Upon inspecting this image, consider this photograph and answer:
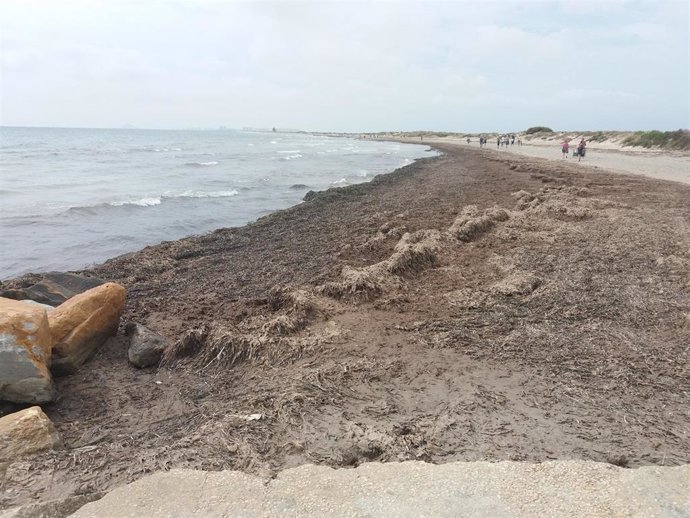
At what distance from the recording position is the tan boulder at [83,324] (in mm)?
4336

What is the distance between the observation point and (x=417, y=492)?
2.34 meters

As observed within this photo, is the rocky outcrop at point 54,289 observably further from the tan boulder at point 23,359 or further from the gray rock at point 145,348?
the tan boulder at point 23,359

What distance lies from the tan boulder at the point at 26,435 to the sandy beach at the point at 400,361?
17 cm

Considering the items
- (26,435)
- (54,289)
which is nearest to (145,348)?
(26,435)

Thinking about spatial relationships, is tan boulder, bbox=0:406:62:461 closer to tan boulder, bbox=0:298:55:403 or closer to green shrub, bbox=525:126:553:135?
tan boulder, bbox=0:298:55:403

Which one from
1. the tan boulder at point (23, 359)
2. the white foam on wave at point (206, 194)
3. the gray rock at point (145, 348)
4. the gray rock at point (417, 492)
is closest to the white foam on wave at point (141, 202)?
the white foam on wave at point (206, 194)

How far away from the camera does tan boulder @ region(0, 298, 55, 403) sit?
3.58 meters

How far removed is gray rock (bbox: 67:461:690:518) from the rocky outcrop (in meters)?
4.49

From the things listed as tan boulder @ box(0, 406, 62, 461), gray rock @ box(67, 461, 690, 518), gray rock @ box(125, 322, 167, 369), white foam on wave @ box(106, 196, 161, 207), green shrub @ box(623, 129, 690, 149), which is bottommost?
gray rock @ box(125, 322, 167, 369)

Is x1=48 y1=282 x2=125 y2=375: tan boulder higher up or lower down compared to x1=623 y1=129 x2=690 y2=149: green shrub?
lower down

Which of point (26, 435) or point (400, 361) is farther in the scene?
point (400, 361)

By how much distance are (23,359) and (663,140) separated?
44.3 m

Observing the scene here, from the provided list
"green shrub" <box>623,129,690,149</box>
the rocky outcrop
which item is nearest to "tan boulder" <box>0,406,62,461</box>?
the rocky outcrop

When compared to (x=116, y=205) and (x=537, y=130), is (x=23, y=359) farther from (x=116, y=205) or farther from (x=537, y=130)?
(x=537, y=130)
